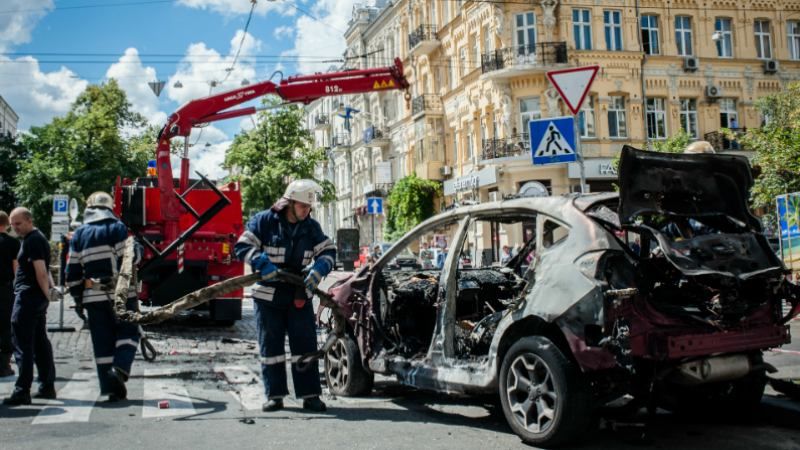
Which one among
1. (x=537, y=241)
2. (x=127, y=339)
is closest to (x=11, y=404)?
(x=127, y=339)

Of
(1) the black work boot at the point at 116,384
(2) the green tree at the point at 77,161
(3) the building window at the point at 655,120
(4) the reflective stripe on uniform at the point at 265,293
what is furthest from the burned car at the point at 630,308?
(2) the green tree at the point at 77,161

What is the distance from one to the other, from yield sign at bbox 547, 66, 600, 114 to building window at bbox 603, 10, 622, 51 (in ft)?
84.9

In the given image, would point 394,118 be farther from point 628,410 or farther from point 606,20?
point 628,410

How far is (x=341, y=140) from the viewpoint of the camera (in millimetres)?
62688

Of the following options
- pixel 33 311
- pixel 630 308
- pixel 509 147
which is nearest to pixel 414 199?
pixel 509 147

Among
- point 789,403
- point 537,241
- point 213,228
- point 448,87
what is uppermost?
point 448,87

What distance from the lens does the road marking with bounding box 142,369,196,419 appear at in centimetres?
655

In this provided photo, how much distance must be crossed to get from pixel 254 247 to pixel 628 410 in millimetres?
3295

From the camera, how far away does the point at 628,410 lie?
533 centimetres

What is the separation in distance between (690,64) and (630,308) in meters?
32.4

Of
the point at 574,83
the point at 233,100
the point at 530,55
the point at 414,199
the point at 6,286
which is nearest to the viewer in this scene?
the point at 6,286

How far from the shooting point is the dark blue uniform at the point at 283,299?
661 centimetres

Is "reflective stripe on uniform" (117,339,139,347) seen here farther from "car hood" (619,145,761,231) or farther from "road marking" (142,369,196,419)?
"car hood" (619,145,761,231)

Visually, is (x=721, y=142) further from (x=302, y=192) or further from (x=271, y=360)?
(x=271, y=360)
